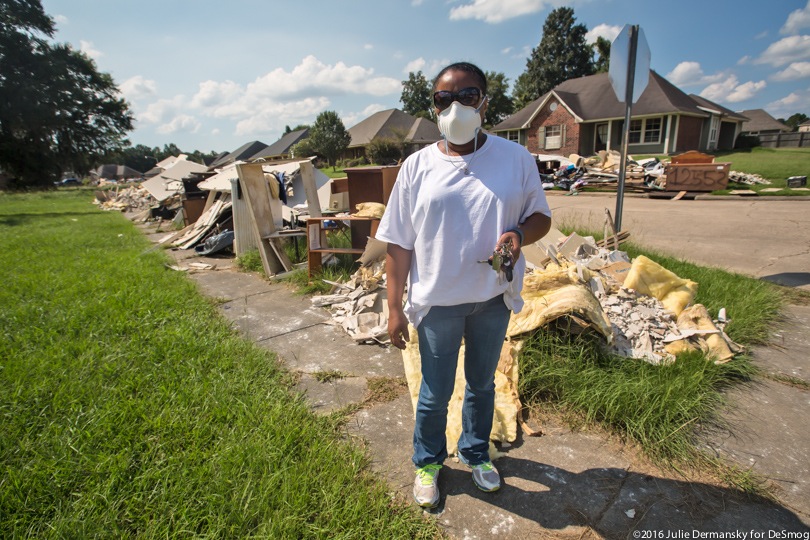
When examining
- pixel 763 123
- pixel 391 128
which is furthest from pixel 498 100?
pixel 763 123

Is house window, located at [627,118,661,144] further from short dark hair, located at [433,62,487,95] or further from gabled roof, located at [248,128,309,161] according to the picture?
gabled roof, located at [248,128,309,161]

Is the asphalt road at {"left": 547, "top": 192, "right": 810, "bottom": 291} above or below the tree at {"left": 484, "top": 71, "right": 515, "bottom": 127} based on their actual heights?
below

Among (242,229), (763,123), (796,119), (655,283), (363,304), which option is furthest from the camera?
(796,119)

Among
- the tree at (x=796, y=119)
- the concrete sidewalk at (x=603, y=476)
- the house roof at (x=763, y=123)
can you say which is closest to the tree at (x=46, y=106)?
the concrete sidewalk at (x=603, y=476)

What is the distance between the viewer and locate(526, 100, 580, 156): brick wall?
26.6 m

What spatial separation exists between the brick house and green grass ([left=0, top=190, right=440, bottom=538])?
27076 millimetres

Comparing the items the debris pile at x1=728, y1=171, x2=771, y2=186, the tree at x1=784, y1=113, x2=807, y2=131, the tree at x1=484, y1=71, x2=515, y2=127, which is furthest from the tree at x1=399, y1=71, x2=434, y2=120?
the tree at x1=784, y1=113, x2=807, y2=131

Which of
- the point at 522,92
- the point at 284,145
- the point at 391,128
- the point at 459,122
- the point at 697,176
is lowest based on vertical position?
the point at 697,176

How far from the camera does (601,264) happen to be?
169 inches

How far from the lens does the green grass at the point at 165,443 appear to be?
1834mm

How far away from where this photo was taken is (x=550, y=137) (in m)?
28.0

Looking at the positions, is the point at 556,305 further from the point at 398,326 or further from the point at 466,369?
the point at 398,326

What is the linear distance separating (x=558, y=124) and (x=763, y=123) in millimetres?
47685

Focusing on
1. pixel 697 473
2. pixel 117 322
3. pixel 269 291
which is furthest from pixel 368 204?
pixel 697 473
